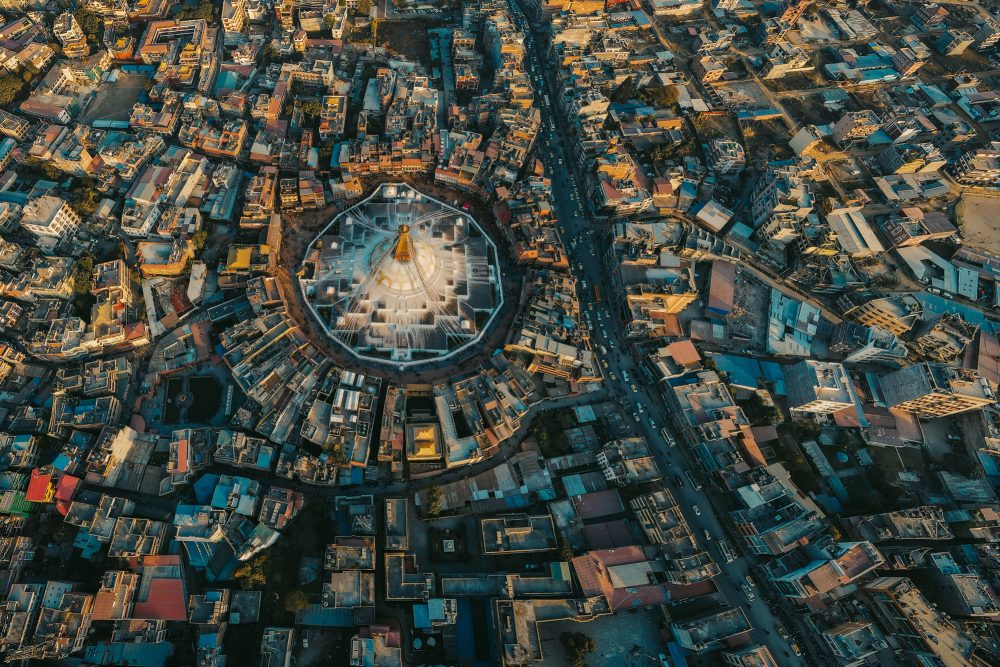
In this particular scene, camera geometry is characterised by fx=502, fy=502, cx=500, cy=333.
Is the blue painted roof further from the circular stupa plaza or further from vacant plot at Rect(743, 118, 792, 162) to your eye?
vacant plot at Rect(743, 118, 792, 162)

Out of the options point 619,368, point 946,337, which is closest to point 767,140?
point 946,337

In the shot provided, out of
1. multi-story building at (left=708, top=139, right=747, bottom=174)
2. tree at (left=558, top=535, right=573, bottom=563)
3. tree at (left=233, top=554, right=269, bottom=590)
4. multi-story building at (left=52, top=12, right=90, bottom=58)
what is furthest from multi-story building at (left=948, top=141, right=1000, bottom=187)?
multi-story building at (left=52, top=12, right=90, bottom=58)

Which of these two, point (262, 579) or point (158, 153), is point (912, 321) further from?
point (158, 153)

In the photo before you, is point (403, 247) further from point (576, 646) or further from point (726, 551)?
point (726, 551)

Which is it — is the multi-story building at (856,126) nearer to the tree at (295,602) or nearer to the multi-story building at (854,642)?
the multi-story building at (854,642)

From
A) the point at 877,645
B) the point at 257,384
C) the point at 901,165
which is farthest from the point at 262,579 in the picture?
the point at 901,165

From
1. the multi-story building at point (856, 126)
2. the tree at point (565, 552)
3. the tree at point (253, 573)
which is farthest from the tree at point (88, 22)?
the multi-story building at point (856, 126)

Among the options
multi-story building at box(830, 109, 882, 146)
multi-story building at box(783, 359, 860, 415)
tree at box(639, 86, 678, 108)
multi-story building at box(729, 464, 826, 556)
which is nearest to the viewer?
multi-story building at box(729, 464, 826, 556)
